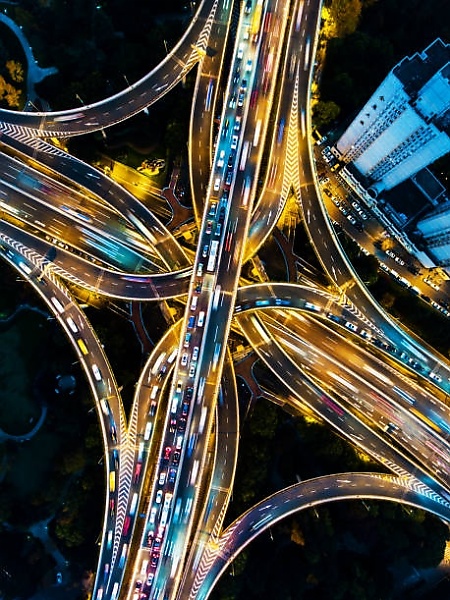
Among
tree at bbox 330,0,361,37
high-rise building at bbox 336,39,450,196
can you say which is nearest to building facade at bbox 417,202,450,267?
high-rise building at bbox 336,39,450,196

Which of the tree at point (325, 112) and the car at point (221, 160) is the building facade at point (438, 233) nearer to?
the tree at point (325, 112)

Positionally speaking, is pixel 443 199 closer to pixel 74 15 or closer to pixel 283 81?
pixel 283 81

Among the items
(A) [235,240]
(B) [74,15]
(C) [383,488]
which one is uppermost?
(B) [74,15]

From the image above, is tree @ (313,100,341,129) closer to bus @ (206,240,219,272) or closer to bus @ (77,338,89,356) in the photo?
bus @ (206,240,219,272)

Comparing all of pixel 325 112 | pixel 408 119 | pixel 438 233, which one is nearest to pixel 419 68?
pixel 408 119

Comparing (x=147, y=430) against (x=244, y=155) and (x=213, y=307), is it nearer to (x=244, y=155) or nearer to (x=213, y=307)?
(x=213, y=307)

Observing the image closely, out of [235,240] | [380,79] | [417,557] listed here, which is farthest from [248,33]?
[417,557]

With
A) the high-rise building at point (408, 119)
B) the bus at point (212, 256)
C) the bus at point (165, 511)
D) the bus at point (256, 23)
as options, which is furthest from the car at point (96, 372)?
the bus at point (256, 23)
